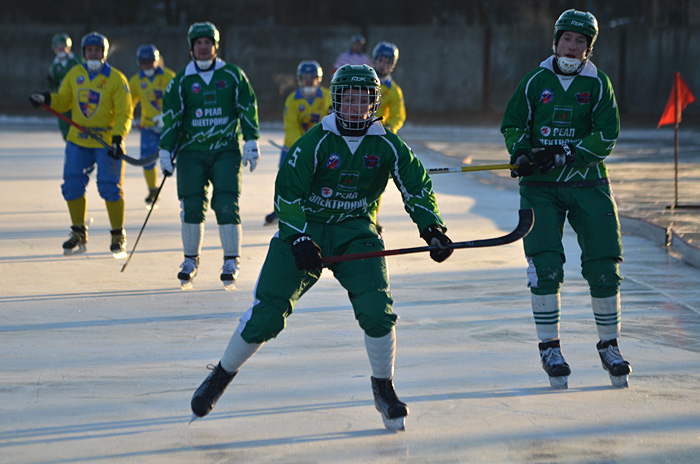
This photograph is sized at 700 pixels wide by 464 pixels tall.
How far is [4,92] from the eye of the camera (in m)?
29.8

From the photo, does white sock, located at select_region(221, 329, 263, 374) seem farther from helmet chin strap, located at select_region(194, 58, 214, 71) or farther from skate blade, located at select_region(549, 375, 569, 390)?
helmet chin strap, located at select_region(194, 58, 214, 71)

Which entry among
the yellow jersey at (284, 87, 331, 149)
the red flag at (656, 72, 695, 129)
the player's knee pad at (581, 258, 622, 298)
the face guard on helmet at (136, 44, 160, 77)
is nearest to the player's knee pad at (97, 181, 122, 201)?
the yellow jersey at (284, 87, 331, 149)

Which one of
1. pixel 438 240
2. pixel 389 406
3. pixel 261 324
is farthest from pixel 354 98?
pixel 389 406

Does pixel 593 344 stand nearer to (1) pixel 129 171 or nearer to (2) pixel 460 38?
(1) pixel 129 171

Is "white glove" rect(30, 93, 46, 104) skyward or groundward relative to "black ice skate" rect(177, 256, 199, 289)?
skyward

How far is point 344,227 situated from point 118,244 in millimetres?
4663

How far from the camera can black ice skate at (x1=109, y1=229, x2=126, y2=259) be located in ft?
28.2

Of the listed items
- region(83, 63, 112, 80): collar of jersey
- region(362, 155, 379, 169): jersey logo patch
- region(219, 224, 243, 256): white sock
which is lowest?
region(219, 224, 243, 256): white sock

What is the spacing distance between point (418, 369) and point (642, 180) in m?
9.65

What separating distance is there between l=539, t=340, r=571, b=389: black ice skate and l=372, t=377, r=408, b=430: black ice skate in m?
0.90

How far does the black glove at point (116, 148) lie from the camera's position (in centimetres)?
837

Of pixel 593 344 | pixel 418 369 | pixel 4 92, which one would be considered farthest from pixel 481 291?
pixel 4 92

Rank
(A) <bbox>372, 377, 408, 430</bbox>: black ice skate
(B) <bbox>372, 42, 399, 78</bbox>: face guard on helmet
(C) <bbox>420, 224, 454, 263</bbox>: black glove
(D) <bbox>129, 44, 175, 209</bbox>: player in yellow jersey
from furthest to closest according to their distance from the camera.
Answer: (D) <bbox>129, 44, 175, 209</bbox>: player in yellow jersey
(B) <bbox>372, 42, 399, 78</bbox>: face guard on helmet
(C) <bbox>420, 224, 454, 263</bbox>: black glove
(A) <bbox>372, 377, 408, 430</bbox>: black ice skate

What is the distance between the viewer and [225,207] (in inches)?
292
